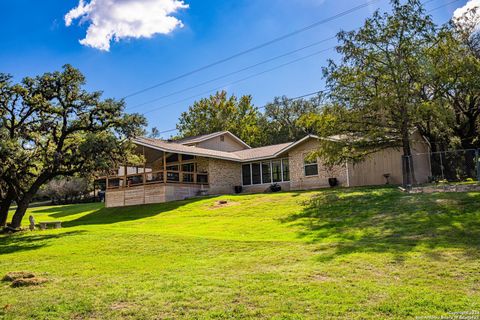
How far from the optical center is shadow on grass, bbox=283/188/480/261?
30.9 feet

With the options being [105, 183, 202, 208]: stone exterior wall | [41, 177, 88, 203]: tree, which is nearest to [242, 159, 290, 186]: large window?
[105, 183, 202, 208]: stone exterior wall

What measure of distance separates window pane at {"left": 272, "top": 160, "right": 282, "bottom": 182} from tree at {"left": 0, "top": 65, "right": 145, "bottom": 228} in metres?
14.1

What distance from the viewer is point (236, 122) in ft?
174

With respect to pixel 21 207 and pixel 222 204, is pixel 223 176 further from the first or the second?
pixel 21 207

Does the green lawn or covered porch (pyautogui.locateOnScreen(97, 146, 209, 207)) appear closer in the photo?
the green lawn

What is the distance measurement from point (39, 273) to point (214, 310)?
5005 millimetres

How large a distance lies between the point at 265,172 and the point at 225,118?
23565mm

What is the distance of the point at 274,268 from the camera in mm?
7953

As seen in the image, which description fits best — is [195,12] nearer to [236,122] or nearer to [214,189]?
[214,189]

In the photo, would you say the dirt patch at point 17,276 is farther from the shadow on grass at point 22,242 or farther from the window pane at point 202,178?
the window pane at point 202,178

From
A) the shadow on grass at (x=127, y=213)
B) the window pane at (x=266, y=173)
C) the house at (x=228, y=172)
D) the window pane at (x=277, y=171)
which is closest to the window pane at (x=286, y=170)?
the house at (x=228, y=172)

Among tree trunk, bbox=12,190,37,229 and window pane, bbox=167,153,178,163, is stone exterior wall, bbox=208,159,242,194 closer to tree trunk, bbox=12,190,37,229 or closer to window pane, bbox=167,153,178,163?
window pane, bbox=167,153,178,163

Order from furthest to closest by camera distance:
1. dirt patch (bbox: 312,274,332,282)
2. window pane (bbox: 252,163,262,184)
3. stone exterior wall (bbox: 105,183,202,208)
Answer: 1. window pane (bbox: 252,163,262,184)
2. stone exterior wall (bbox: 105,183,202,208)
3. dirt patch (bbox: 312,274,332,282)

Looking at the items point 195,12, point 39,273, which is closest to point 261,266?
point 39,273
